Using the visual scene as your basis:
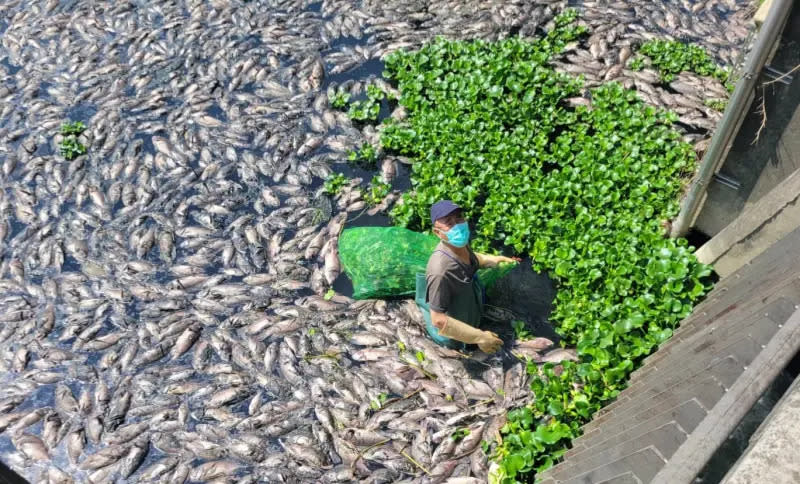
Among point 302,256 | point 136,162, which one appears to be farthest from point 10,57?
point 302,256

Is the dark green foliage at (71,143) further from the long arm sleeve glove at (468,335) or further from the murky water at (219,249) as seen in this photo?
the long arm sleeve glove at (468,335)

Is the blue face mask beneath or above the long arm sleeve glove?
above

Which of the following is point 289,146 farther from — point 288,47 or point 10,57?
point 10,57

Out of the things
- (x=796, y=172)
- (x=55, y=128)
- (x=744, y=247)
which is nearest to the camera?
(x=796, y=172)

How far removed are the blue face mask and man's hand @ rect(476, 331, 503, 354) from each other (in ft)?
3.23

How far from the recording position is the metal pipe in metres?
5.05

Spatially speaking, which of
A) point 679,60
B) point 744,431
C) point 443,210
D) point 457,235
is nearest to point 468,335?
point 457,235

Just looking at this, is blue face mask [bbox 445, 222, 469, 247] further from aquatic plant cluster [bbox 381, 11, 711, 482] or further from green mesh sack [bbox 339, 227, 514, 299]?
aquatic plant cluster [bbox 381, 11, 711, 482]

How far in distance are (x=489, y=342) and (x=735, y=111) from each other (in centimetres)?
314

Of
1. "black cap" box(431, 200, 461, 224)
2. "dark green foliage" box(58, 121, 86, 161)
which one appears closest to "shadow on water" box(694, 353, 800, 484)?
"black cap" box(431, 200, 461, 224)

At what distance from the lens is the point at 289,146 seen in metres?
9.05

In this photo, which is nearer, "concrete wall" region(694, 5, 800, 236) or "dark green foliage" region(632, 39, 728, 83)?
"concrete wall" region(694, 5, 800, 236)

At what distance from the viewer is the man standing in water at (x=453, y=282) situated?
5.57m

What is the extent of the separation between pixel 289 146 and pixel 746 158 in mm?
5907
